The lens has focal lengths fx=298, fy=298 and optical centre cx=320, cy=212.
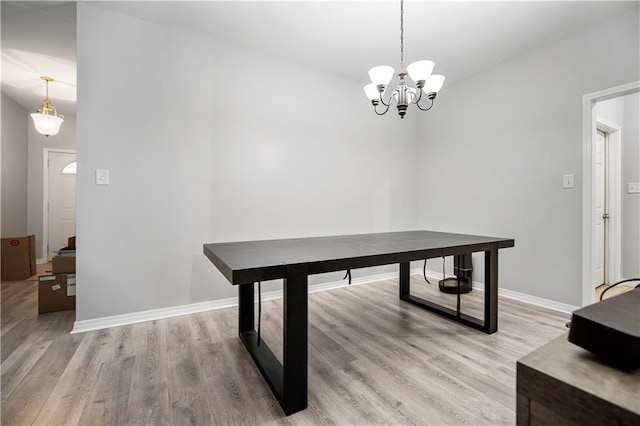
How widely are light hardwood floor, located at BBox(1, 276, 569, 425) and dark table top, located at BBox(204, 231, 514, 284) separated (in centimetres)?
64

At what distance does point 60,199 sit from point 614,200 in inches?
315

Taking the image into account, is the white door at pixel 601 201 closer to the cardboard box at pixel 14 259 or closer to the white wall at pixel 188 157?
the white wall at pixel 188 157

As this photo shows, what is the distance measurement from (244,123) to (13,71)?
295 cm

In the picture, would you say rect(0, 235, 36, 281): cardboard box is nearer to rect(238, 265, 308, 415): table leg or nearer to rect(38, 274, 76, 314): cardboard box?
rect(38, 274, 76, 314): cardboard box

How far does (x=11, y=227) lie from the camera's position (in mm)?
4348

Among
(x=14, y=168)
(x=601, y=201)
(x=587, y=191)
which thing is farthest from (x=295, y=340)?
(x=14, y=168)

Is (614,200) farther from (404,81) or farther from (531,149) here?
(404,81)

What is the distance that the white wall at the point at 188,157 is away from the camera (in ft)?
7.66

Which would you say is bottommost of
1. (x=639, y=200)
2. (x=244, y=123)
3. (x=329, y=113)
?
(x=639, y=200)

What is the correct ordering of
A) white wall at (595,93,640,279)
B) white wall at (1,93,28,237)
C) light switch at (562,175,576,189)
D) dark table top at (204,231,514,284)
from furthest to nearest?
white wall at (1,93,28,237) → white wall at (595,93,640,279) → light switch at (562,175,576,189) → dark table top at (204,231,514,284)

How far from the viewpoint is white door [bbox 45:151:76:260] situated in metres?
5.02

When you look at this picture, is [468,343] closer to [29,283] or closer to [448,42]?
[448,42]

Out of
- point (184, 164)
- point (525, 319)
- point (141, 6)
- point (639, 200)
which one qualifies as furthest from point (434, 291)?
point (141, 6)

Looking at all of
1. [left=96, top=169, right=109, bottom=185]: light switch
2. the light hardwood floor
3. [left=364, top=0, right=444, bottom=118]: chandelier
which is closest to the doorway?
the light hardwood floor
